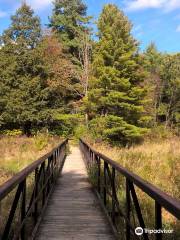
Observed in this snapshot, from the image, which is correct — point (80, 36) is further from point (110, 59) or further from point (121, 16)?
point (110, 59)

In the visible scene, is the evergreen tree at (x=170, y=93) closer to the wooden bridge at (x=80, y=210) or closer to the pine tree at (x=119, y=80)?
the pine tree at (x=119, y=80)

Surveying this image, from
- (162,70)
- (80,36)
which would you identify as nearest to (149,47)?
(162,70)

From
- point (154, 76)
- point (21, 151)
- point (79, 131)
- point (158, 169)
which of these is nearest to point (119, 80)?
point (79, 131)

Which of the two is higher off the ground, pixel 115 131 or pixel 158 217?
pixel 115 131

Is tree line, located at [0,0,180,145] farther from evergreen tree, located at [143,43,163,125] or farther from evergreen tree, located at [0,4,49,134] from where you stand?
evergreen tree, located at [143,43,163,125]

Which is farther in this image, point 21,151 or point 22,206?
point 21,151

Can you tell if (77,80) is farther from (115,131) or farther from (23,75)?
(115,131)

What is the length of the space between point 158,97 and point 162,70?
422 cm

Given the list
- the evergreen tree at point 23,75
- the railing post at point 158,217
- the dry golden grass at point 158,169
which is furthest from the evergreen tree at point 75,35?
the railing post at point 158,217

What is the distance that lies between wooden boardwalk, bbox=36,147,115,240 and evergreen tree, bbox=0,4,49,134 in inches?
1040

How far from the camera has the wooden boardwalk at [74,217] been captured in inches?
236

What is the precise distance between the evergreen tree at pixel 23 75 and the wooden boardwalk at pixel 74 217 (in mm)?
26410

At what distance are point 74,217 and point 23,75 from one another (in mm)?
32415

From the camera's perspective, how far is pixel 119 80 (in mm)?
32875
